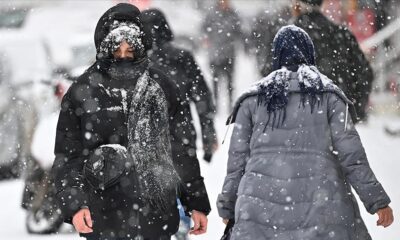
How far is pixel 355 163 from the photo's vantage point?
15.8 ft

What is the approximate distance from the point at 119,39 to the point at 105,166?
62 cm

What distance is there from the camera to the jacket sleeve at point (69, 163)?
4969 millimetres

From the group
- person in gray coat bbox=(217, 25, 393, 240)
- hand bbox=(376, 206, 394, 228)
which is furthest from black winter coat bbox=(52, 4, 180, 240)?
hand bbox=(376, 206, 394, 228)

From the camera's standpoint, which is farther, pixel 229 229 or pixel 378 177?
pixel 378 177

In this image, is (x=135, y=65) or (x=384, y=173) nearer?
(x=135, y=65)

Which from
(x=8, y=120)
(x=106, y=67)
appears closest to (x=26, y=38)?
(x=8, y=120)

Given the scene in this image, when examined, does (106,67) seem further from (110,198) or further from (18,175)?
(18,175)

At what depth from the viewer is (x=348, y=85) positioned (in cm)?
661

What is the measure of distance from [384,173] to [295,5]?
4.97m

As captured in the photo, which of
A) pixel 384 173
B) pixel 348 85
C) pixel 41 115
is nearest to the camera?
pixel 348 85

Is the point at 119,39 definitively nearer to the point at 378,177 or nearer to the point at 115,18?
the point at 115,18

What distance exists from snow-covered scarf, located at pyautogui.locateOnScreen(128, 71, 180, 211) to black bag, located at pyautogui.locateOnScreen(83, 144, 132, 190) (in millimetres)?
69

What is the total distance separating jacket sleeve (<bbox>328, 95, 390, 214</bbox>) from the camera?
482cm

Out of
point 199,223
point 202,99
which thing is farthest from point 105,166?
point 202,99
